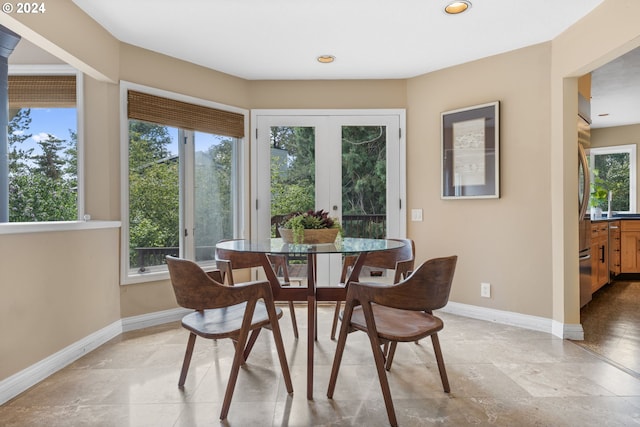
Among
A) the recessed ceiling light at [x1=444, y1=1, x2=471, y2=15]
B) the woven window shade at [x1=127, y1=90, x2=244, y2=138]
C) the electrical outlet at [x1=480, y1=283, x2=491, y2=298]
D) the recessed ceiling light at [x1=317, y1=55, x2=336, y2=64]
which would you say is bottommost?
the electrical outlet at [x1=480, y1=283, x2=491, y2=298]

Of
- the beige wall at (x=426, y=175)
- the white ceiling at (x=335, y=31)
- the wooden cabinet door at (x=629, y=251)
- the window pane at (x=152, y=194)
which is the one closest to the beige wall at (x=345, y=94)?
the beige wall at (x=426, y=175)

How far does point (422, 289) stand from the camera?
1.63 meters

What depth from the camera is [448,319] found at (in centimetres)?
338

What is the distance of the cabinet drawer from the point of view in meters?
5.02

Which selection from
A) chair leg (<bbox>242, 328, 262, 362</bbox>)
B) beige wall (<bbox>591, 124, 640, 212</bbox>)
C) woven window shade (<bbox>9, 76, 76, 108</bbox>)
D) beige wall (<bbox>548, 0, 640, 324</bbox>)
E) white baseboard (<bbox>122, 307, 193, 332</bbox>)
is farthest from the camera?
beige wall (<bbox>591, 124, 640, 212</bbox>)

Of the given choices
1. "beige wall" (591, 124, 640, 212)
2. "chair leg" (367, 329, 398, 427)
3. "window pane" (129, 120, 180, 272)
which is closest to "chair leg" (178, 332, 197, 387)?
"chair leg" (367, 329, 398, 427)

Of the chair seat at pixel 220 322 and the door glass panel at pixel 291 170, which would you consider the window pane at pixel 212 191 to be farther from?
the chair seat at pixel 220 322

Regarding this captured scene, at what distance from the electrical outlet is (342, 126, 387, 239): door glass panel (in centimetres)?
110

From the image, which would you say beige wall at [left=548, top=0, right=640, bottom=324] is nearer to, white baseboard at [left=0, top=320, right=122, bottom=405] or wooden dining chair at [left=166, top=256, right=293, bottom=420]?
wooden dining chair at [left=166, top=256, right=293, bottom=420]

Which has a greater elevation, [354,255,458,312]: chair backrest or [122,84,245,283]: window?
[122,84,245,283]: window

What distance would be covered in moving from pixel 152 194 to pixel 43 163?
0.84m

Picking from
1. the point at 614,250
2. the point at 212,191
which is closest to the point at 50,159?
the point at 212,191

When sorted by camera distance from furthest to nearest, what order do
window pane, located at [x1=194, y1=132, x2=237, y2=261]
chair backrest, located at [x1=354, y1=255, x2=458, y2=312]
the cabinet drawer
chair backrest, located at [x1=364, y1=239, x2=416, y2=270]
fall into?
the cabinet drawer, window pane, located at [x1=194, y1=132, x2=237, y2=261], chair backrest, located at [x1=364, y1=239, x2=416, y2=270], chair backrest, located at [x1=354, y1=255, x2=458, y2=312]

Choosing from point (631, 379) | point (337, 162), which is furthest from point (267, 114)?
point (631, 379)
